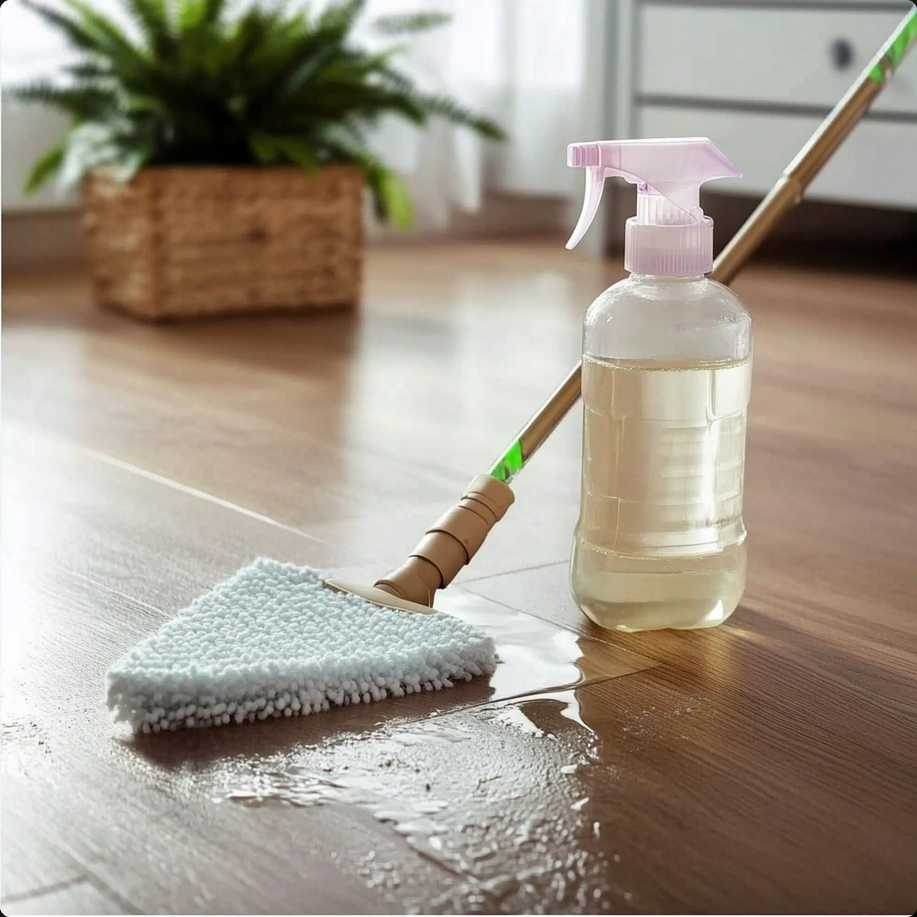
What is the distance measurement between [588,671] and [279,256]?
148 centimetres

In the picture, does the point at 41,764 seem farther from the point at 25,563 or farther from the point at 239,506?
the point at 239,506

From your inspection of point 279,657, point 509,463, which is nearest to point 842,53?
point 509,463

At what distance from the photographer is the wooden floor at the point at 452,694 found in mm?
587

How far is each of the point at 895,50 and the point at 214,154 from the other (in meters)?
1.38

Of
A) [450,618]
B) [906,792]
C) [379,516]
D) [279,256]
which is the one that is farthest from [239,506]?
[279,256]

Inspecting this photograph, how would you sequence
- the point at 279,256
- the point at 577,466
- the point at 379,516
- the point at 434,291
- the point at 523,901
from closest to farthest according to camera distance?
the point at 523,901
the point at 379,516
the point at 577,466
the point at 279,256
the point at 434,291

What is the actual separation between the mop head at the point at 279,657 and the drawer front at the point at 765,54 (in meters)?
1.90

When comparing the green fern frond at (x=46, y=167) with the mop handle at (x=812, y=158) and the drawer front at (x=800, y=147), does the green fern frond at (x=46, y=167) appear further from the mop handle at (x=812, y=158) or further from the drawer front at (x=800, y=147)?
the mop handle at (x=812, y=158)

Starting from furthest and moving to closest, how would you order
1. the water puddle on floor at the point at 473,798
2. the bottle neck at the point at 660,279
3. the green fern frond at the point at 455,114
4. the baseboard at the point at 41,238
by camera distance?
1. the baseboard at the point at 41,238
2. the green fern frond at the point at 455,114
3. the bottle neck at the point at 660,279
4. the water puddle on floor at the point at 473,798

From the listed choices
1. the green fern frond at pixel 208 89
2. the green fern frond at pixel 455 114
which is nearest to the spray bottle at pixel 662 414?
the green fern frond at pixel 208 89

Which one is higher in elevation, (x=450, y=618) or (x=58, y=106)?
(x=58, y=106)

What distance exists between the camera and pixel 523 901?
0.56 m

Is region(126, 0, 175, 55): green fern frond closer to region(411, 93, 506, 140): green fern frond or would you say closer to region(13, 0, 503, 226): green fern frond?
region(13, 0, 503, 226): green fern frond

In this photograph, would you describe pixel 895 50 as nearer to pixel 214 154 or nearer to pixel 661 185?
pixel 661 185
